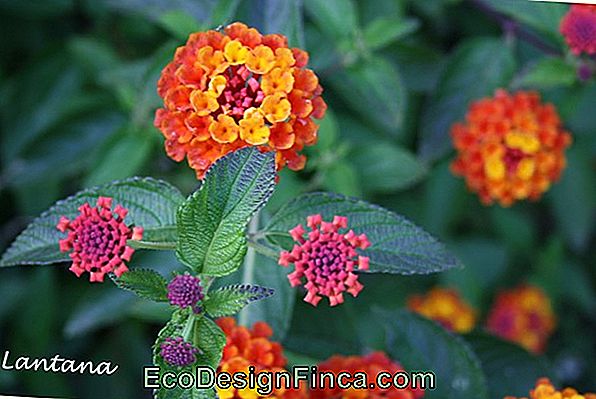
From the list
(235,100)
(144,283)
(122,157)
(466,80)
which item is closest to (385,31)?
(466,80)

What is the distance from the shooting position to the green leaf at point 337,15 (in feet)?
6.25

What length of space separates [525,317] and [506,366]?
96 centimetres

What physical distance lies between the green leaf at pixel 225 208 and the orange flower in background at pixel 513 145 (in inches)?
35.5

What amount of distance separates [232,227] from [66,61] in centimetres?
140

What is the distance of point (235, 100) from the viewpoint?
1226mm

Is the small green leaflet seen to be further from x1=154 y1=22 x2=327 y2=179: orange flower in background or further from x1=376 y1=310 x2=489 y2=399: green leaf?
x1=376 y1=310 x2=489 y2=399: green leaf

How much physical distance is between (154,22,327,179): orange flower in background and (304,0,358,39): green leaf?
2.23ft

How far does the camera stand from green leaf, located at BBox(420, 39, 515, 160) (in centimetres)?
208

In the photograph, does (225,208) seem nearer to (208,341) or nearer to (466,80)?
(208,341)

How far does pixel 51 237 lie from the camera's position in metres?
1.28

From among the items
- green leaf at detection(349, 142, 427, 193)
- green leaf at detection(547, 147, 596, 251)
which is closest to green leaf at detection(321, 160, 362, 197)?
green leaf at detection(349, 142, 427, 193)

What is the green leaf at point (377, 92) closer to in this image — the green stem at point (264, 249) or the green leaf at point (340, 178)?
the green leaf at point (340, 178)

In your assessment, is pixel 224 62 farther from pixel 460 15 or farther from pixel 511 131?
pixel 460 15

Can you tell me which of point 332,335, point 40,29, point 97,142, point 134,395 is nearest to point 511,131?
point 332,335
